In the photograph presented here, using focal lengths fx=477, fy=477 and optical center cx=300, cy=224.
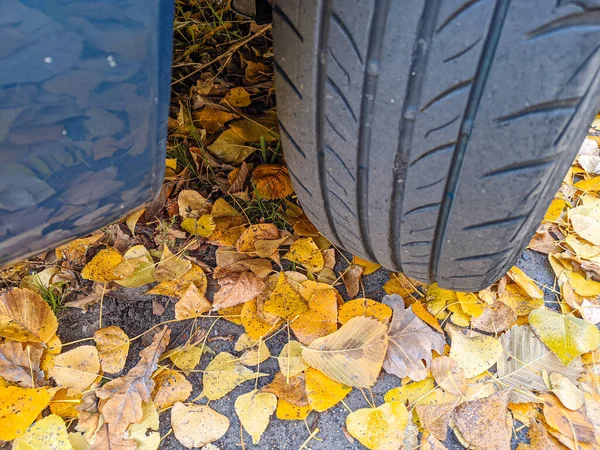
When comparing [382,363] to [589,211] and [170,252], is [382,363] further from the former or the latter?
[589,211]

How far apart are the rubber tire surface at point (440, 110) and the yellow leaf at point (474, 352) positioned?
274mm

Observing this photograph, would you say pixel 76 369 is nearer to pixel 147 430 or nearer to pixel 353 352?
pixel 147 430

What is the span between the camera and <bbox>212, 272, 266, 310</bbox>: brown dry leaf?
1052mm

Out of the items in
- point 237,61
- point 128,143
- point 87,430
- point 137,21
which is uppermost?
point 137,21

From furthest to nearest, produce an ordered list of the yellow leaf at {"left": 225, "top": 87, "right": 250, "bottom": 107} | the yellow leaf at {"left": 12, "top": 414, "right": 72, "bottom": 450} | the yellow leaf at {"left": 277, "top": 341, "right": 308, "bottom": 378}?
the yellow leaf at {"left": 225, "top": 87, "right": 250, "bottom": 107} → the yellow leaf at {"left": 277, "top": 341, "right": 308, "bottom": 378} → the yellow leaf at {"left": 12, "top": 414, "right": 72, "bottom": 450}

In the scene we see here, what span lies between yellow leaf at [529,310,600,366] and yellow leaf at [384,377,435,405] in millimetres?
280

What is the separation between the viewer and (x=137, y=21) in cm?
50

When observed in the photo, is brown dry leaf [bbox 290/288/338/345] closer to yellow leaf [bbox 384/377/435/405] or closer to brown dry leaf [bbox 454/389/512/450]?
yellow leaf [bbox 384/377/435/405]

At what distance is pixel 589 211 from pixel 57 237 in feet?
4.12

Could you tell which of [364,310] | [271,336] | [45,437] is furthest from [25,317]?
[364,310]

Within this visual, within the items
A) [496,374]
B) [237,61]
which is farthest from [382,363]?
[237,61]

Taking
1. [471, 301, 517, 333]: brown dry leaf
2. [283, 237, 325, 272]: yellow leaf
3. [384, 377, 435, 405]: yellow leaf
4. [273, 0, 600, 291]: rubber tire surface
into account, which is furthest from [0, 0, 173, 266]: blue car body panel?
[471, 301, 517, 333]: brown dry leaf

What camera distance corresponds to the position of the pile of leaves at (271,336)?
911 mm

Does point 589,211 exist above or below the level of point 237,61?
below
